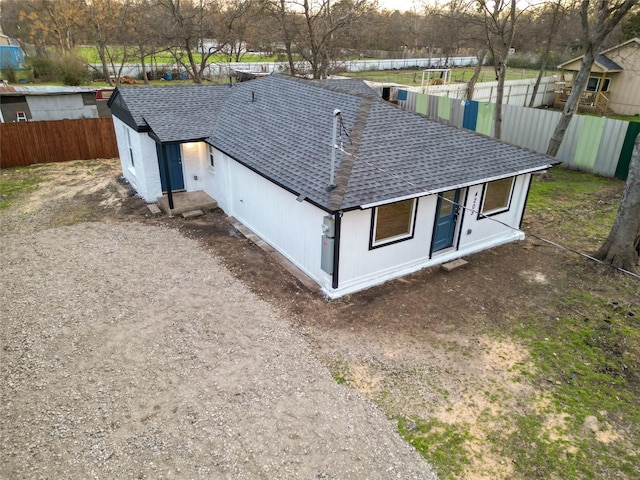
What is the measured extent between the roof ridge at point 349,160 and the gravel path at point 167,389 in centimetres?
268

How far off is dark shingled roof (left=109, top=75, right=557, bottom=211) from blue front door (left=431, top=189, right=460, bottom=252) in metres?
0.55

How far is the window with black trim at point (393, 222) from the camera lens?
31.0 feet

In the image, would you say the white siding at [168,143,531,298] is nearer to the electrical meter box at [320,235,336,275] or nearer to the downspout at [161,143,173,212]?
the electrical meter box at [320,235,336,275]

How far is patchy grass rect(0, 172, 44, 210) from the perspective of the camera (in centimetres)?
1477

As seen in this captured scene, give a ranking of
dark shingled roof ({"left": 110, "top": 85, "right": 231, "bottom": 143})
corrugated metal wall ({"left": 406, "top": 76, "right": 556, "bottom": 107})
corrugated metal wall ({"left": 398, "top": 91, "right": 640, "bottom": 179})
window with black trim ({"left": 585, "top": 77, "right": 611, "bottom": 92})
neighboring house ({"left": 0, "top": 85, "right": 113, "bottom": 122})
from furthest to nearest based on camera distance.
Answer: window with black trim ({"left": 585, "top": 77, "right": 611, "bottom": 92})
corrugated metal wall ({"left": 406, "top": 76, "right": 556, "bottom": 107})
neighboring house ({"left": 0, "top": 85, "right": 113, "bottom": 122})
corrugated metal wall ({"left": 398, "top": 91, "right": 640, "bottom": 179})
dark shingled roof ({"left": 110, "top": 85, "right": 231, "bottom": 143})

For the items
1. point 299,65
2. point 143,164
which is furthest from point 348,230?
point 299,65

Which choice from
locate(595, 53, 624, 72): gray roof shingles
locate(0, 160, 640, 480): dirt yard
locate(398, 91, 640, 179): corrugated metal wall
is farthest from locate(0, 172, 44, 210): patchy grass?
locate(595, 53, 624, 72): gray roof shingles

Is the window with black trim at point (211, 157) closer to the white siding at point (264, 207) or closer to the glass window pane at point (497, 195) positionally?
the white siding at point (264, 207)

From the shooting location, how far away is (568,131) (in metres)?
18.0

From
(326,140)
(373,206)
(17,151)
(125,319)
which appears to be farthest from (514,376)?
(17,151)

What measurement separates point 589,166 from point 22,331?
2008 cm

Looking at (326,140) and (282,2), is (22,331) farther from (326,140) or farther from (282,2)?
(282,2)

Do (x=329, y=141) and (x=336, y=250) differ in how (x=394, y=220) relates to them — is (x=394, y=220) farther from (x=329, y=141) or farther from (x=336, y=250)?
(x=329, y=141)

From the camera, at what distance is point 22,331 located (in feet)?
26.6
